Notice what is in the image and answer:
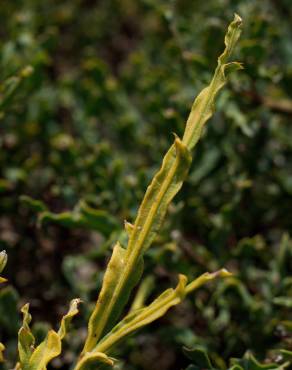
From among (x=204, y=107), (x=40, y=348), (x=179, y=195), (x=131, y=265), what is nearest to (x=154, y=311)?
(x=131, y=265)

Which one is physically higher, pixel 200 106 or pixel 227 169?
pixel 200 106

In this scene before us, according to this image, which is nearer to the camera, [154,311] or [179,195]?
[154,311]

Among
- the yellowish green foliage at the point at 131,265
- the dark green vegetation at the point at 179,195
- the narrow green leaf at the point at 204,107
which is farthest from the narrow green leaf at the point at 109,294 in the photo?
the dark green vegetation at the point at 179,195

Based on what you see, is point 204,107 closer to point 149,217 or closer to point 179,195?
point 149,217

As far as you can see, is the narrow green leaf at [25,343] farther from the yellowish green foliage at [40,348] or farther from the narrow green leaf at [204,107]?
the narrow green leaf at [204,107]

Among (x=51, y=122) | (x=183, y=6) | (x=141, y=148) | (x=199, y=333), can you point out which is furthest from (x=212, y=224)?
(x=183, y=6)

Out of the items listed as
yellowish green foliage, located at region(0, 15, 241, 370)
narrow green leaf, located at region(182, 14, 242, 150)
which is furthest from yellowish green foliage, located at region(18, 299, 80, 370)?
narrow green leaf, located at region(182, 14, 242, 150)

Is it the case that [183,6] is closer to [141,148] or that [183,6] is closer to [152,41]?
[152,41]

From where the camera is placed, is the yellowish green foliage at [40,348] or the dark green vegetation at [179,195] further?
the dark green vegetation at [179,195]
